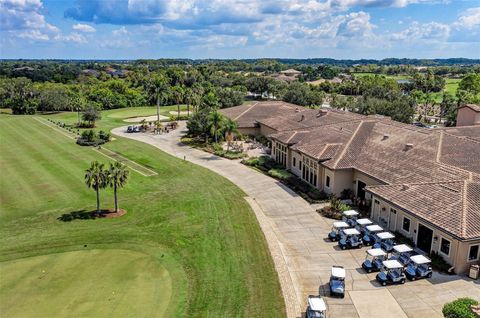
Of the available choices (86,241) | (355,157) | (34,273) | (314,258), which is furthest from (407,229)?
(34,273)

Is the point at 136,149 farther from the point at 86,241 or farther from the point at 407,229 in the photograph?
the point at 407,229

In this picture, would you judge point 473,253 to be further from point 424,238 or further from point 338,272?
point 338,272

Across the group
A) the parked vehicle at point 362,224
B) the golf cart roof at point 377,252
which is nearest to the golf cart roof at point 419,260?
the golf cart roof at point 377,252

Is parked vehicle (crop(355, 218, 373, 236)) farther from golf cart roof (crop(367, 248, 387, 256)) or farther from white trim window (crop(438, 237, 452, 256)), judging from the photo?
white trim window (crop(438, 237, 452, 256))

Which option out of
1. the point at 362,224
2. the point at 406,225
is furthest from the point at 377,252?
the point at 406,225

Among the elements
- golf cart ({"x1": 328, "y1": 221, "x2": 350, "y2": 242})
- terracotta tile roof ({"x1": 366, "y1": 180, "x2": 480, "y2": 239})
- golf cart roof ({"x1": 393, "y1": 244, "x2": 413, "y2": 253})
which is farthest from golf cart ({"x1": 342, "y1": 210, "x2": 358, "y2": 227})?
golf cart roof ({"x1": 393, "y1": 244, "x2": 413, "y2": 253})

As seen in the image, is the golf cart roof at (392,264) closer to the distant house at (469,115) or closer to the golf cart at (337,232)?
the golf cart at (337,232)
